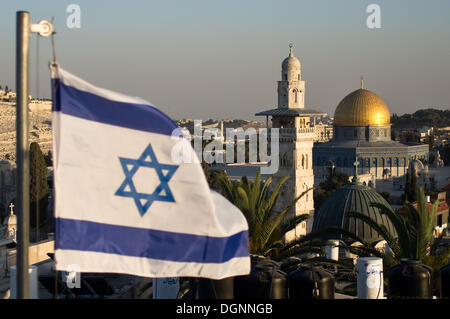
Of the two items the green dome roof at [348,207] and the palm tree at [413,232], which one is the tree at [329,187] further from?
the palm tree at [413,232]

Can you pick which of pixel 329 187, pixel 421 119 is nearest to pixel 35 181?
pixel 329 187

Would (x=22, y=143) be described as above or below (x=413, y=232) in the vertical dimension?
above

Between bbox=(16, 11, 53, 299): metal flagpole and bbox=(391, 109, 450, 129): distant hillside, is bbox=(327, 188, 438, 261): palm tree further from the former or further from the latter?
bbox=(391, 109, 450, 129): distant hillside

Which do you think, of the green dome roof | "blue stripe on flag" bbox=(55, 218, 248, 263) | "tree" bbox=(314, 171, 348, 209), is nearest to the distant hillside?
"tree" bbox=(314, 171, 348, 209)

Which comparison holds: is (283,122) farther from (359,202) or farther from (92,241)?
(92,241)

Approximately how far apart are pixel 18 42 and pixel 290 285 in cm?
528

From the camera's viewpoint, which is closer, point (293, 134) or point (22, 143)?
point (22, 143)

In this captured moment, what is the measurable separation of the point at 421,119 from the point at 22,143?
151 m

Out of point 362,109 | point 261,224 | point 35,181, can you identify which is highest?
point 362,109

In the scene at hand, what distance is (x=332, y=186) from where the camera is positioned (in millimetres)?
47938

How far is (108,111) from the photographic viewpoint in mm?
4805

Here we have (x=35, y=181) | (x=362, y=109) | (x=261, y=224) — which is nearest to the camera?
(x=261, y=224)

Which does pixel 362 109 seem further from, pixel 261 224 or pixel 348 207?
pixel 261 224
